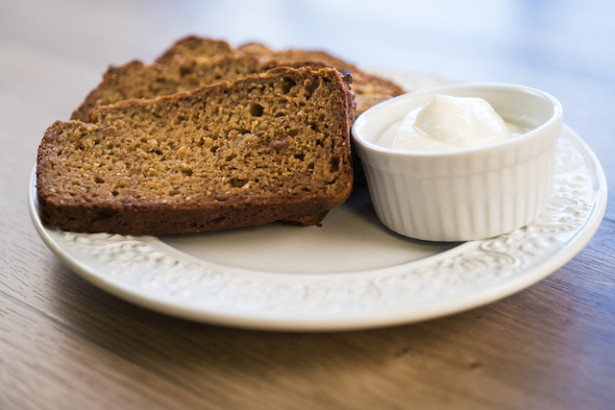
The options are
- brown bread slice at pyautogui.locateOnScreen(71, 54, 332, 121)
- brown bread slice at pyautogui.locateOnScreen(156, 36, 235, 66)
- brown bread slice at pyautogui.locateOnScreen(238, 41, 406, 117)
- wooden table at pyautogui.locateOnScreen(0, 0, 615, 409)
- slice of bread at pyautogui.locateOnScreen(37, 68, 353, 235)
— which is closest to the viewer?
wooden table at pyautogui.locateOnScreen(0, 0, 615, 409)

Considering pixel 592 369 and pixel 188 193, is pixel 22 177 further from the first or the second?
pixel 592 369

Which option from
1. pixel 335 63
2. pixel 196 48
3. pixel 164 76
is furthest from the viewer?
pixel 196 48

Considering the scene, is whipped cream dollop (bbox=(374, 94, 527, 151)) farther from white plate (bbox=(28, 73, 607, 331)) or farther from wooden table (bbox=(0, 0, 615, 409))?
wooden table (bbox=(0, 0, 615, 409))

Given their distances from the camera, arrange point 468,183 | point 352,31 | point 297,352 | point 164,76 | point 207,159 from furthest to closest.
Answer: point 352,31, point 164,76, point 207,159, point 468,183, point 297,352

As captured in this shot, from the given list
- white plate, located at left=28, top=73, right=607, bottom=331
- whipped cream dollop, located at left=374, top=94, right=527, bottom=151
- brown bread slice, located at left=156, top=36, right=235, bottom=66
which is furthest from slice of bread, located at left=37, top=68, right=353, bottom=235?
brown bread slice, located at left=156, top=36, right=235, bottom=66

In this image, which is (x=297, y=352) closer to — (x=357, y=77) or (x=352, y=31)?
(x=357, y=77)

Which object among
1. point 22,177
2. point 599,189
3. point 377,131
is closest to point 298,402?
point 377,131

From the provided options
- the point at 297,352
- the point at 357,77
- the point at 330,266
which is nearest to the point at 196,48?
the point at 357,77
